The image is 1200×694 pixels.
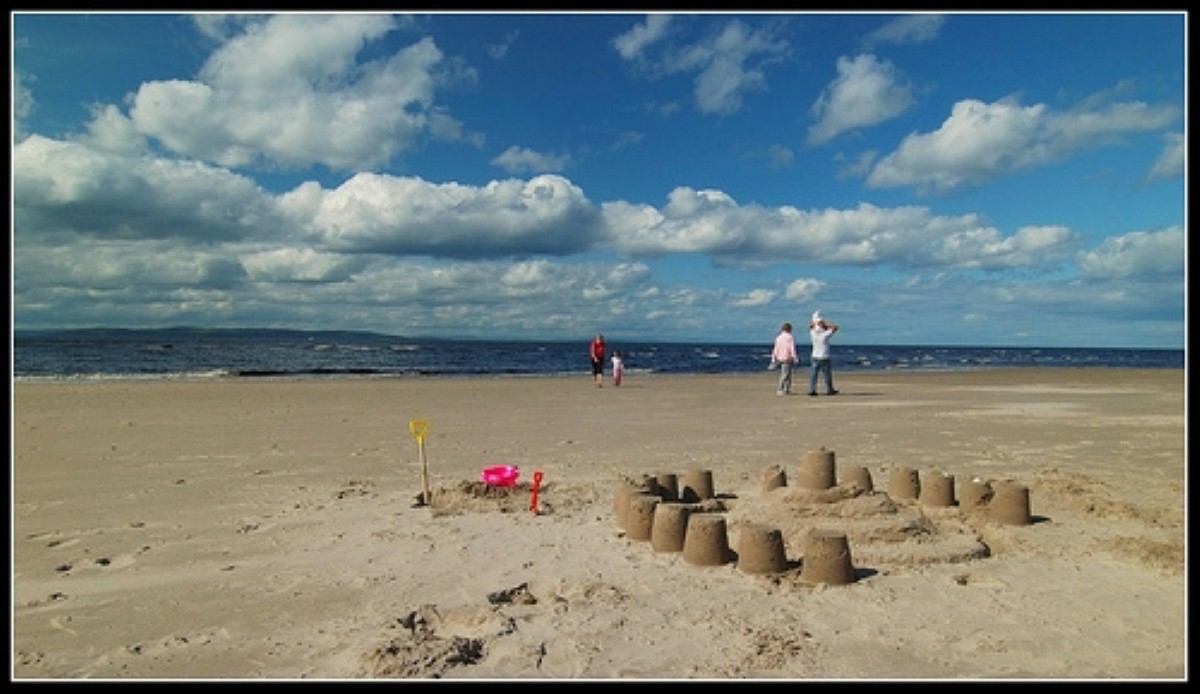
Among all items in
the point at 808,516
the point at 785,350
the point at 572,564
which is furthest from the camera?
the point at 785,350

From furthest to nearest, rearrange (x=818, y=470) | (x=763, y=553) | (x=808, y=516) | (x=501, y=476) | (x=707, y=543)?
(x=501, y=476), (x=818, y=470), (x=808, y=516), (x=707, y=543), (x=763, y=553)

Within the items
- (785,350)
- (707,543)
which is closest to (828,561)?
(707,543)

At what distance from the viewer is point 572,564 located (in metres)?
5.97

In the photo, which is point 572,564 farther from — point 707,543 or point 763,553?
point 763,553

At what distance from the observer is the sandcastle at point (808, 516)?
18.4ft

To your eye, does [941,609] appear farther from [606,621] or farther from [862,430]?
[862,430]

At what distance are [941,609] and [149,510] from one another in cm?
683

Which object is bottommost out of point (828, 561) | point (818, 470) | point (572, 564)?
point (572, 564)

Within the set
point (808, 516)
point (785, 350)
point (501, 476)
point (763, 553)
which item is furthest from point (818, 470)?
point (785, 350)

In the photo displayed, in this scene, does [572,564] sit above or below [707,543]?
below

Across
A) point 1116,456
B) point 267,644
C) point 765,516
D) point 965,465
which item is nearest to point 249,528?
point 267,644

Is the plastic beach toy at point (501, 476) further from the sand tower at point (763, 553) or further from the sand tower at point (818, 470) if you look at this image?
the sand tower at point (763, 553)

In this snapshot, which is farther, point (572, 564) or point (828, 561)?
point (572, 564)

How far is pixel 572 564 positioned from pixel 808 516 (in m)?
2.06
